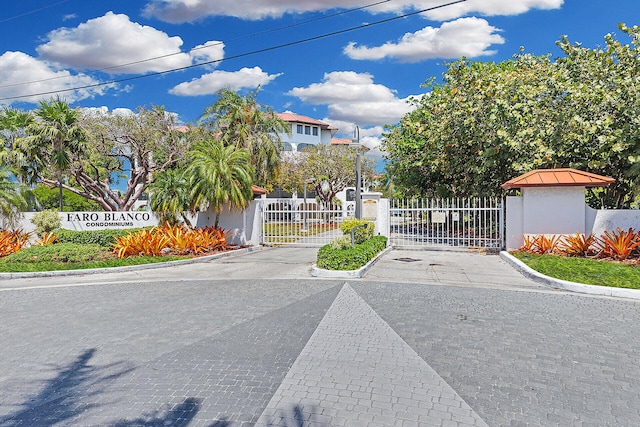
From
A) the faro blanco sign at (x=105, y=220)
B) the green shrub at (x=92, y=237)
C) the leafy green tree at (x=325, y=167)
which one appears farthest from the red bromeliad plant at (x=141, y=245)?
the leafy green tree at (x=325, y=167)

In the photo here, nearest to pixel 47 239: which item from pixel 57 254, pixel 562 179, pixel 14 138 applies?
pixel 57 254

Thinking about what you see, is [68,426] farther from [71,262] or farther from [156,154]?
[156,154]

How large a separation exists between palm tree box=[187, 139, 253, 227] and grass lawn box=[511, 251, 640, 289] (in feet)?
32.0

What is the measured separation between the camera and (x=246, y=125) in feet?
79.2

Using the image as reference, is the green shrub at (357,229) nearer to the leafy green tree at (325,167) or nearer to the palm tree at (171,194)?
the palm tree at (171,194)

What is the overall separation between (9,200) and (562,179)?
19507mm

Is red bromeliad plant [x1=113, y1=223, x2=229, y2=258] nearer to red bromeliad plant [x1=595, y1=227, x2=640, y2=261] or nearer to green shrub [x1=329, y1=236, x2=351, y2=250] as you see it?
green shrub [x1=329, y1=236, x2=351, y2=250]

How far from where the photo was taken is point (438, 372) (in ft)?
15.5

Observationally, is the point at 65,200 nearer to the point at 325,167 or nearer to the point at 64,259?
the point at 64,259

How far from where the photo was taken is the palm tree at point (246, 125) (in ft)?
78.4

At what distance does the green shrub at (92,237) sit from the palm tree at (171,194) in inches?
61.7

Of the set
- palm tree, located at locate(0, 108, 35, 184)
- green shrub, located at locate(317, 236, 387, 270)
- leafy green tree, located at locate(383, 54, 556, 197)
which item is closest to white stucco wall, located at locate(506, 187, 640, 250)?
leafy green tree, located at locate(383, 54, 556, 197)

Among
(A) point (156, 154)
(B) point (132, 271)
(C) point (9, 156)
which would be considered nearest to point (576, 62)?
(B) point (132, 271)

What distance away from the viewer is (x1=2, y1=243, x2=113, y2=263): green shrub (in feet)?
43.7
